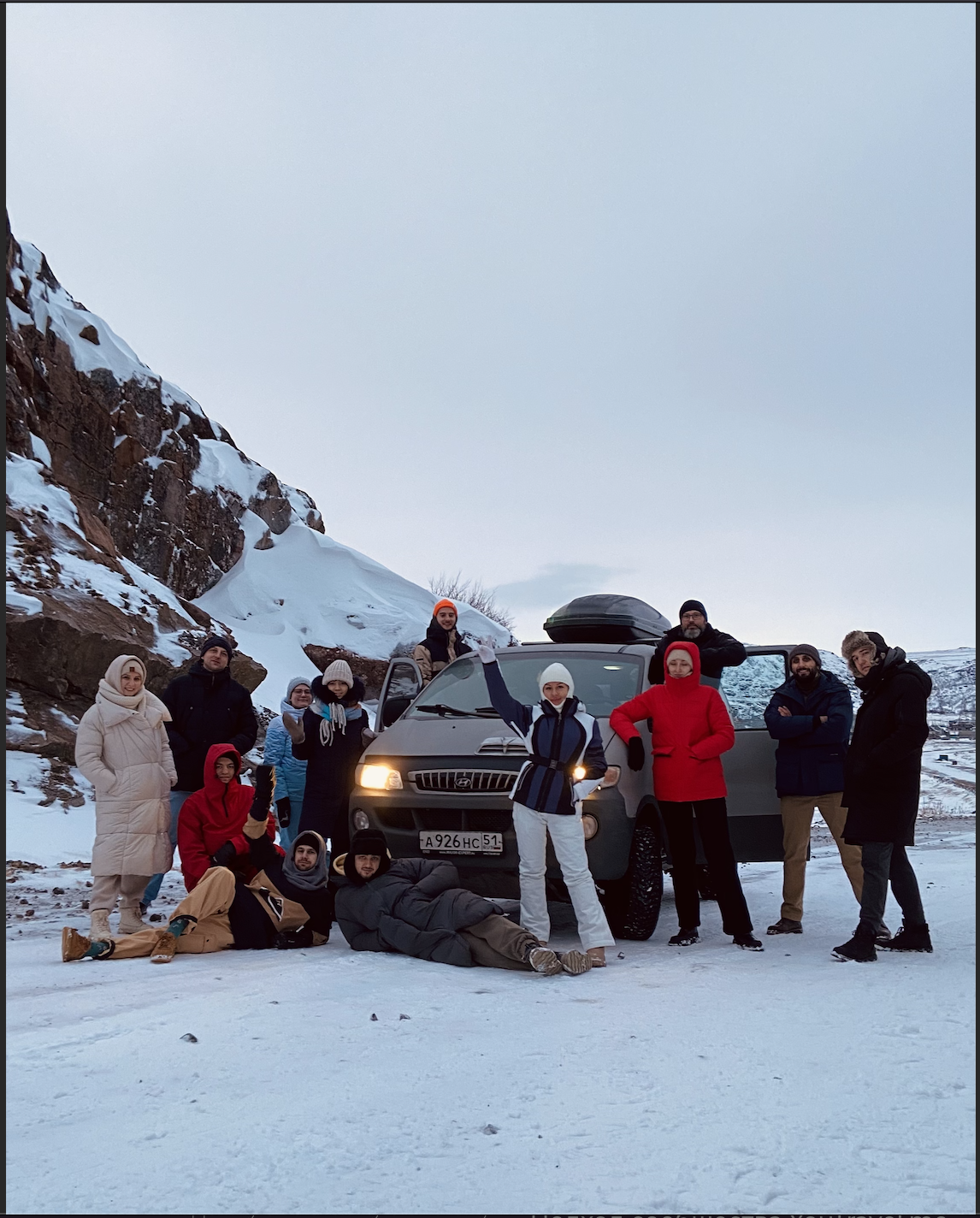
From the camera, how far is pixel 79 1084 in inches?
124

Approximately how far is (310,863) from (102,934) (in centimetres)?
124

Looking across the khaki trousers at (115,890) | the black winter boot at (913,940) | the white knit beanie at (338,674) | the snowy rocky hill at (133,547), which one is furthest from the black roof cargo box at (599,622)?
the snowy rocky hill at (133,547)

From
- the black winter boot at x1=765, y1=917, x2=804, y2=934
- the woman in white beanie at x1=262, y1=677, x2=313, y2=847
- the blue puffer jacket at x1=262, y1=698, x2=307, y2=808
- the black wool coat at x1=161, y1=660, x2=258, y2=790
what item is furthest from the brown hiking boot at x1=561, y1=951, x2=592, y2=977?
the blue puffer jacket at x1=262, y1=698, x2=307, y2=808

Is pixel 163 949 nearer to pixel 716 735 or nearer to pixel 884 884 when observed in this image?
pixel 716 735

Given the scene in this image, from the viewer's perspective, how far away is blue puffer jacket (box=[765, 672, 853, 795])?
5.77m

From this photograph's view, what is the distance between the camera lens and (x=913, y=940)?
5.23 m

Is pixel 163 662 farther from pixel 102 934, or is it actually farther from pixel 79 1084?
pixel 79 1084

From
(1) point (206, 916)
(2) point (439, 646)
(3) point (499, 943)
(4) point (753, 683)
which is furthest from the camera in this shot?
(2) point (439, 646)

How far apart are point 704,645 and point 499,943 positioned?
2.60 metres

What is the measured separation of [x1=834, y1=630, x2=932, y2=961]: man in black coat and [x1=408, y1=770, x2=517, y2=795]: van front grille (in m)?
1.94

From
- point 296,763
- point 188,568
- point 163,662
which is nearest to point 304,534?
point 188,568

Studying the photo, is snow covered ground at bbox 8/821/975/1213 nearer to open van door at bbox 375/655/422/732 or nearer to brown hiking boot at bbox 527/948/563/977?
brown hiking boot at bbox 527/948/563/977

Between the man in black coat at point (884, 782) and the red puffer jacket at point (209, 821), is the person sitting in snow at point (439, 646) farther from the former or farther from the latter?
the man in black coat at point (884, 782)

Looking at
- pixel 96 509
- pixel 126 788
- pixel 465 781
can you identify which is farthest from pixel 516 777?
pixel 96 509
